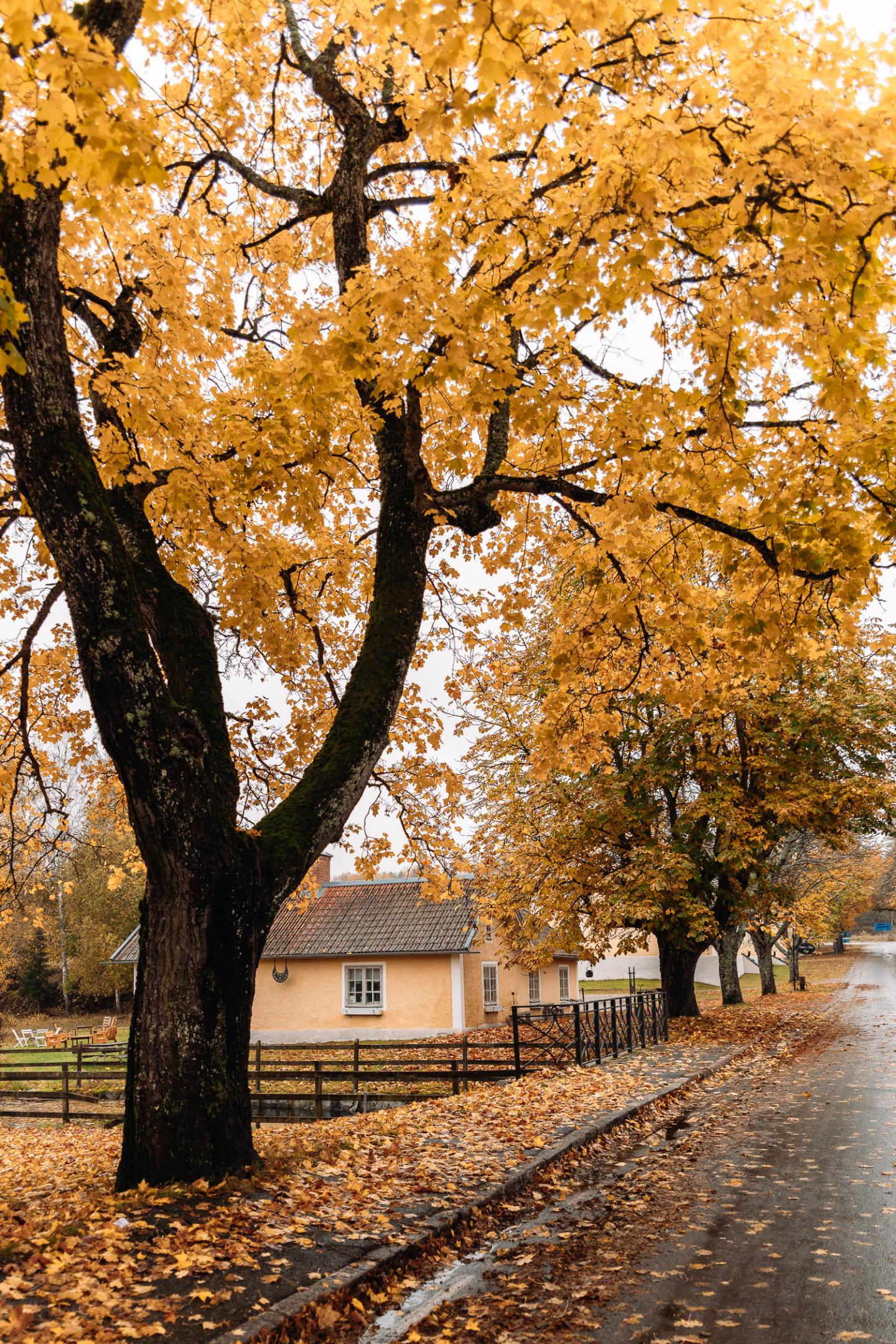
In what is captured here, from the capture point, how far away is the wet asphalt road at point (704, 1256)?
4344 mm

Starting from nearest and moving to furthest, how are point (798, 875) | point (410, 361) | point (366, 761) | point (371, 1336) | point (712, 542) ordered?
point (371, 1336) → point (410, 361) → point (366, 761) → point (712, 542) → point (798, 875)

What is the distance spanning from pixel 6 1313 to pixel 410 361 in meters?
5.98

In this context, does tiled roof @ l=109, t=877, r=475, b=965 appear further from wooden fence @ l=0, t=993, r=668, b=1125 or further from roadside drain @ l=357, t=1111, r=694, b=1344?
roadside drain @ l=357, t=1111, r=694, b=1344

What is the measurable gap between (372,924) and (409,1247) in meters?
24.0

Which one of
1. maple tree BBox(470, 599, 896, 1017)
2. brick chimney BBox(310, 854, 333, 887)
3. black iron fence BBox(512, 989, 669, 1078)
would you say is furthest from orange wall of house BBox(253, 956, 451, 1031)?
black iron fence BBox(512, 989, 669, 1078)

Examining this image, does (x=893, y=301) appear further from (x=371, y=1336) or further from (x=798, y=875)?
(x=798, y=875)

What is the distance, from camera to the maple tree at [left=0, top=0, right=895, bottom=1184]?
4.90 m

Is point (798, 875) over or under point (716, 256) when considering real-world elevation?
under

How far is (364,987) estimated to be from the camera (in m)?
28.4

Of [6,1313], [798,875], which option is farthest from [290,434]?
[798,875]

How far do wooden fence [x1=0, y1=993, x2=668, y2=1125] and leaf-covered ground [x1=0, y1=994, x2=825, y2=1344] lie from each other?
481cm

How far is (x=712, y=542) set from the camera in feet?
26.1

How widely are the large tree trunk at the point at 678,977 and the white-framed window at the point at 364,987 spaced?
9.68m

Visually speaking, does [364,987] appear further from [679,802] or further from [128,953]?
[679,802]
